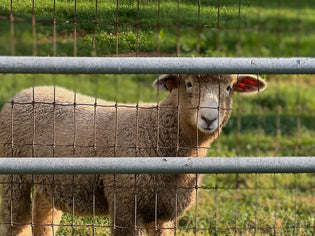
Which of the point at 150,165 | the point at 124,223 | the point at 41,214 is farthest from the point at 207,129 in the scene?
the point at 41,214

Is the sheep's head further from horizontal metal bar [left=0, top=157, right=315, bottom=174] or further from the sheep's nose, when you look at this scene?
horizontal metal bar [left=0, top=157, right=315, bottom=174]

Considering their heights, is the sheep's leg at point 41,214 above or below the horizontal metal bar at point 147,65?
below

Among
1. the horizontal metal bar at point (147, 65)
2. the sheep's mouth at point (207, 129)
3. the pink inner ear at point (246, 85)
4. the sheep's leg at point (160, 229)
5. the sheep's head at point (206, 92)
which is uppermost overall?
the pink inner ear at point (246, 85)

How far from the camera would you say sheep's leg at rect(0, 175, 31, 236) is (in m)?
4.67

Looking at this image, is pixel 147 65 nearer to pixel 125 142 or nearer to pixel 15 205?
pixel 125 142

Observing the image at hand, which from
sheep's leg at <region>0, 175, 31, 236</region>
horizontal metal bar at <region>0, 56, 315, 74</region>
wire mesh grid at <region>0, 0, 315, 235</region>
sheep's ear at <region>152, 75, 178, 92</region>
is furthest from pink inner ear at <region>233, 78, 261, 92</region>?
sheep's leg at <region>0, 175, 31, 236</region>

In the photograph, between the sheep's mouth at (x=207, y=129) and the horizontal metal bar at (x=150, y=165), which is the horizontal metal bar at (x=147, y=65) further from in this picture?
the sheep's mouth at (x=207, y=129)

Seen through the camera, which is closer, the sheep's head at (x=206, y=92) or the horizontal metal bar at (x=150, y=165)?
the horizontal metal bar at (x=150, y=165)

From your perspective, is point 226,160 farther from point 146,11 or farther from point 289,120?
point 289,120

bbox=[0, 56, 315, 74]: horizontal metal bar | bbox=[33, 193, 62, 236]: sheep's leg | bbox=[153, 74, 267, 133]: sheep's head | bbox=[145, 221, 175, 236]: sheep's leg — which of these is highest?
bbox=[153, 74, 267, 133]: sheep's head

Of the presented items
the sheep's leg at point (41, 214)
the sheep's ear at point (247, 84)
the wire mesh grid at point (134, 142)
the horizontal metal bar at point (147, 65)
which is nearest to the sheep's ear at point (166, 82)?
the wire mesh grid at point (134, 142)

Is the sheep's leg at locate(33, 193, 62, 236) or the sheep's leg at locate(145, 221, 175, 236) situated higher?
the sheep's leg at locate(33, 193, 62, 236)

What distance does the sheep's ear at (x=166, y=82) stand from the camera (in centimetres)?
442

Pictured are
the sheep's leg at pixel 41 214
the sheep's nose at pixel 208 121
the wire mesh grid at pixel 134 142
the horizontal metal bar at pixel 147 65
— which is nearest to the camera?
the horizontal metal bar at pixel 147 65
